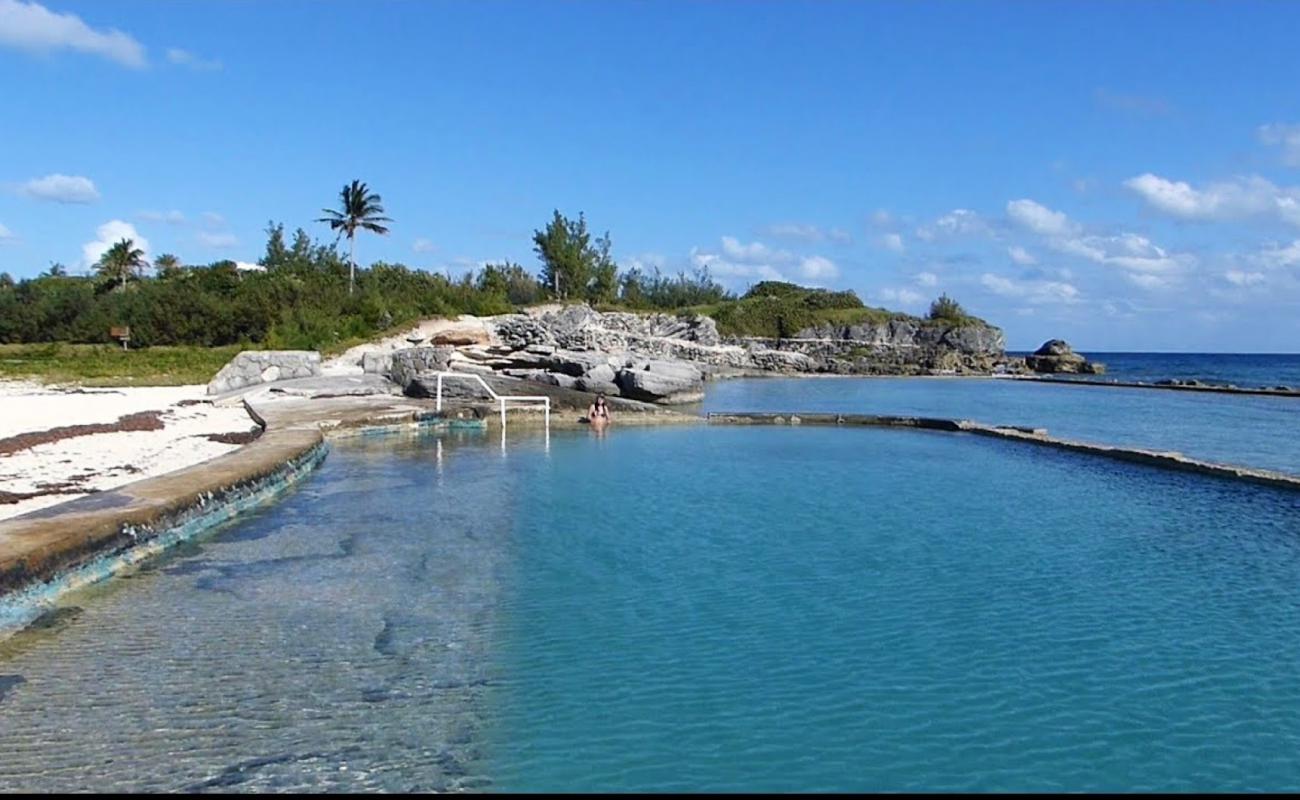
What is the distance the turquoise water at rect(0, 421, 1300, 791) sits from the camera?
206 inches

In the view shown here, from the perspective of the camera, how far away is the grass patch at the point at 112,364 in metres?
30.8

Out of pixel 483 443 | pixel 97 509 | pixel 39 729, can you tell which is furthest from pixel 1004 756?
pixel 483 443

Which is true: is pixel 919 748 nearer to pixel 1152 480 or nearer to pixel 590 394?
pixel 1152 480

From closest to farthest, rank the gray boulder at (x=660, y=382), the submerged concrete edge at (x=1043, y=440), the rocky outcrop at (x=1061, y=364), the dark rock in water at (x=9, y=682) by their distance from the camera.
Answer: the dark rock in water at (x=9, y=682) → the submerged concrete edge at (x=1043, y=440) → the gray boulder at (x=660, y=382) → the rocky outcrop at (x=1061, y=364)

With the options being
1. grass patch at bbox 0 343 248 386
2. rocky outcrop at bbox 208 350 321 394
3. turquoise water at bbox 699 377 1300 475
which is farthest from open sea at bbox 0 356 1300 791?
grass patch at bbox 0 343 248 386

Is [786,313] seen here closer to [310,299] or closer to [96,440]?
[310,299]

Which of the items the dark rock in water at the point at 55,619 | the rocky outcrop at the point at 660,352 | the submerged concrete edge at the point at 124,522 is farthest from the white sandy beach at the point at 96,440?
the rocky outcrop at the point at 660,352

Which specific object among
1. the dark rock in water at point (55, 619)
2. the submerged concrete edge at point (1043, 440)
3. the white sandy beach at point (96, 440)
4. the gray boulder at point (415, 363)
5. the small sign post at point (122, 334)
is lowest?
the dark rock in water at point (55, 619)

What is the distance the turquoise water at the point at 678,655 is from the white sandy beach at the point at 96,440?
2474 millimetres

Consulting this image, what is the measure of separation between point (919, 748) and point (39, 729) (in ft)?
16.8

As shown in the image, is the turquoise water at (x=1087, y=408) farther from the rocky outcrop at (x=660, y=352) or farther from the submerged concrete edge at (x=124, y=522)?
the submerged concrete edge at (x=124, y=522)

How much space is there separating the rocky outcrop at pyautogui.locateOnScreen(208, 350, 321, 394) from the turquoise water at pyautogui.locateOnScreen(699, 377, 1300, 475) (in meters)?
13.1

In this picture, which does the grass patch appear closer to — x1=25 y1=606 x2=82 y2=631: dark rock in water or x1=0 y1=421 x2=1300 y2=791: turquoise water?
x1=0 y1=421 x2=1300 y2=791: turquoise water

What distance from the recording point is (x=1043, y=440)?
856 inches
